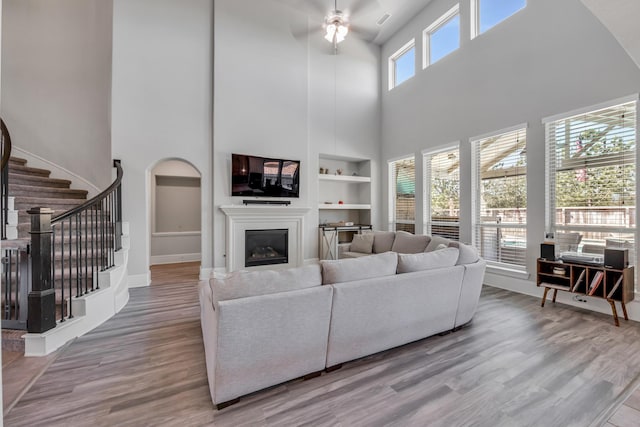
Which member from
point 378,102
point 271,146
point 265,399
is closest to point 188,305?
point 265,399

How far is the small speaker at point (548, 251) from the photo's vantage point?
3664 millimetres

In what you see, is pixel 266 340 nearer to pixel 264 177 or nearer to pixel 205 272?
pixel 205 272

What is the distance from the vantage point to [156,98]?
4.95 m

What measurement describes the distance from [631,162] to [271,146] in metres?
5.29

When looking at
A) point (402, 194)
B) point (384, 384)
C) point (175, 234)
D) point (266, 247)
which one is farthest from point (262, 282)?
point (175, 234)

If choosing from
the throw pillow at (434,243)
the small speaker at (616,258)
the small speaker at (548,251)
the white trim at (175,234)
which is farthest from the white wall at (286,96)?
the small speaker at (616,258)

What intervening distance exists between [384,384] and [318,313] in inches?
28.3

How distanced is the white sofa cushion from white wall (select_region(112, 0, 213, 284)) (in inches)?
155

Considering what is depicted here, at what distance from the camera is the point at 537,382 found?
83.7 inches

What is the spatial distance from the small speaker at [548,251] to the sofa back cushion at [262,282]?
3293 mm

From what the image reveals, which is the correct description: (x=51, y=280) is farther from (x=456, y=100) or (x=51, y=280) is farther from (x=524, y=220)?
(x=456, y=100)

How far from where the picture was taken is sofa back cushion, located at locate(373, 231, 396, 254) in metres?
5.21

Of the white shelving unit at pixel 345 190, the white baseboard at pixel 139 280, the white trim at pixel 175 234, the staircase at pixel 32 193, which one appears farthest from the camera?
the white shelving unit at pixel 345 190

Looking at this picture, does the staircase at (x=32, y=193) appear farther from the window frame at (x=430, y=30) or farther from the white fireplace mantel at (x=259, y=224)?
the window frame at (x=430, y=30)
